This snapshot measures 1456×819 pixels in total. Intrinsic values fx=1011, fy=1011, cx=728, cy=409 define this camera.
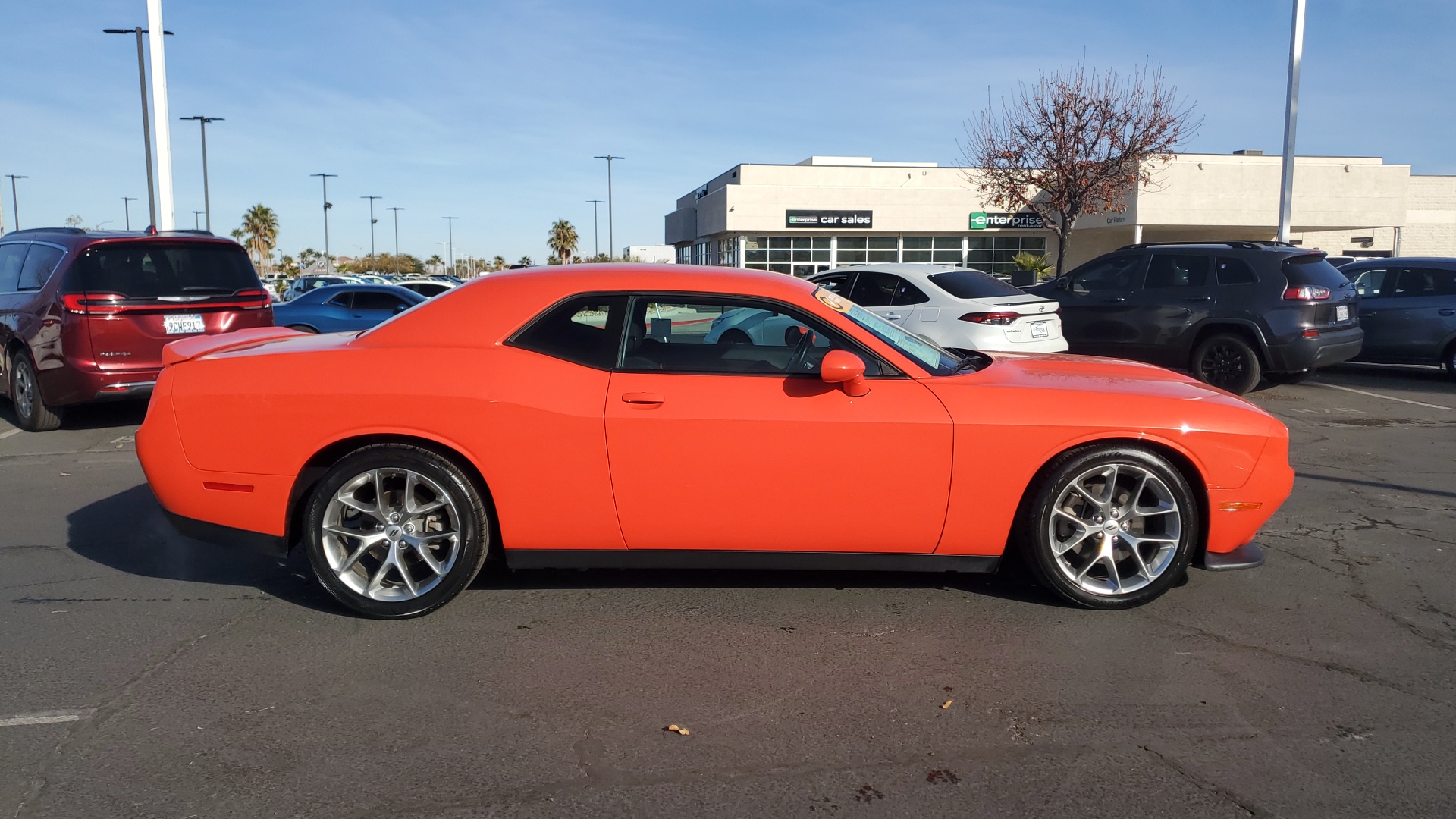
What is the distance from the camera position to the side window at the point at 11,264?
931cm

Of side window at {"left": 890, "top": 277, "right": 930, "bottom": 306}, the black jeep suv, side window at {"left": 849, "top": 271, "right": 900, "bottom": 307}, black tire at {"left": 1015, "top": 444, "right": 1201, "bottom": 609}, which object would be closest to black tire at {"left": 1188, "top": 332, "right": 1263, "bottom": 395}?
the black jeep suv

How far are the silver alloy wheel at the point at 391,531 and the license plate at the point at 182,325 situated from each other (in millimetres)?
5791

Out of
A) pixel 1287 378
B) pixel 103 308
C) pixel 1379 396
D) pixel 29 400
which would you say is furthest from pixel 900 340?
pixel 1287 378

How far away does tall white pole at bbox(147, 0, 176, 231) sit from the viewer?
15086mm

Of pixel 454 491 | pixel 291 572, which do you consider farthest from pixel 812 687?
pixel 291 572

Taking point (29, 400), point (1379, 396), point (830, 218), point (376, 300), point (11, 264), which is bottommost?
point (1379, 396)

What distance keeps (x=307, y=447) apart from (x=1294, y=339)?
32.3 ft

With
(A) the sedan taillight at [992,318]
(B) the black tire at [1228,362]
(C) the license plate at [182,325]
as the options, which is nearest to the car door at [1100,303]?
(B) the black tire at [1228,362]

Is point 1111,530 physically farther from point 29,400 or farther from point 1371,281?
point 1371,281

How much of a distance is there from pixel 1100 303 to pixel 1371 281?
4.27 m

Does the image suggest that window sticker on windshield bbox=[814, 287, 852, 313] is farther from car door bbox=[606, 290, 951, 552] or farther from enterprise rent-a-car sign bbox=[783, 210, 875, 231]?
enterprise rent-a-car sign bbox=[783, 210, 875, 231]

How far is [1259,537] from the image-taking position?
5504 millimetres

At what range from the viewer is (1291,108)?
61.0 feet

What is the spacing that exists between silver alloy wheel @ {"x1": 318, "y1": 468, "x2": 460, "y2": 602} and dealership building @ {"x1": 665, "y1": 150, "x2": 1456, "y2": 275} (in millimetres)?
35157
